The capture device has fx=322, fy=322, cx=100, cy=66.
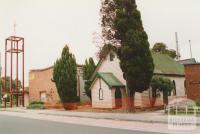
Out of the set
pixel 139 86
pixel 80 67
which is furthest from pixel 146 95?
pixel 80 67

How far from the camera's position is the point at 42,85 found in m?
57.2

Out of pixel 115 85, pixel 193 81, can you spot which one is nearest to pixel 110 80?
pixel 115 85

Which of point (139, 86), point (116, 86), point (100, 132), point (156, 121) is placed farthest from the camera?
A: point (116, 86)

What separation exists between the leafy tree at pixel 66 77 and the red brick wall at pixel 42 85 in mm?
12237

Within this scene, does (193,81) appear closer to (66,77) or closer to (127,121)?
(127,121)

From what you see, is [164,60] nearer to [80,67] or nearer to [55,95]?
[80,67]

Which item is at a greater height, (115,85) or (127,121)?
(115,85)

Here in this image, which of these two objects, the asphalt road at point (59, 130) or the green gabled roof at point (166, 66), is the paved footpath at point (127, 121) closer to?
the asphalt road at point (59, 130)

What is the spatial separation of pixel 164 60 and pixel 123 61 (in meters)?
15.9

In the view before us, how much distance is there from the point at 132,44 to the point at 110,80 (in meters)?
8.10

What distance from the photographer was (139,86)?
2931cm

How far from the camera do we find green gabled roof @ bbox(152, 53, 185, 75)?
39.3 m

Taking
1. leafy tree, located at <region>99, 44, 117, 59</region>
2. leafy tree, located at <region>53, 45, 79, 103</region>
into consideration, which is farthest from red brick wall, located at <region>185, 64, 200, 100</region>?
leafy tree, located at <region>53, 45, 79, 103</region>

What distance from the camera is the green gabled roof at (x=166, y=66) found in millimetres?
39312
